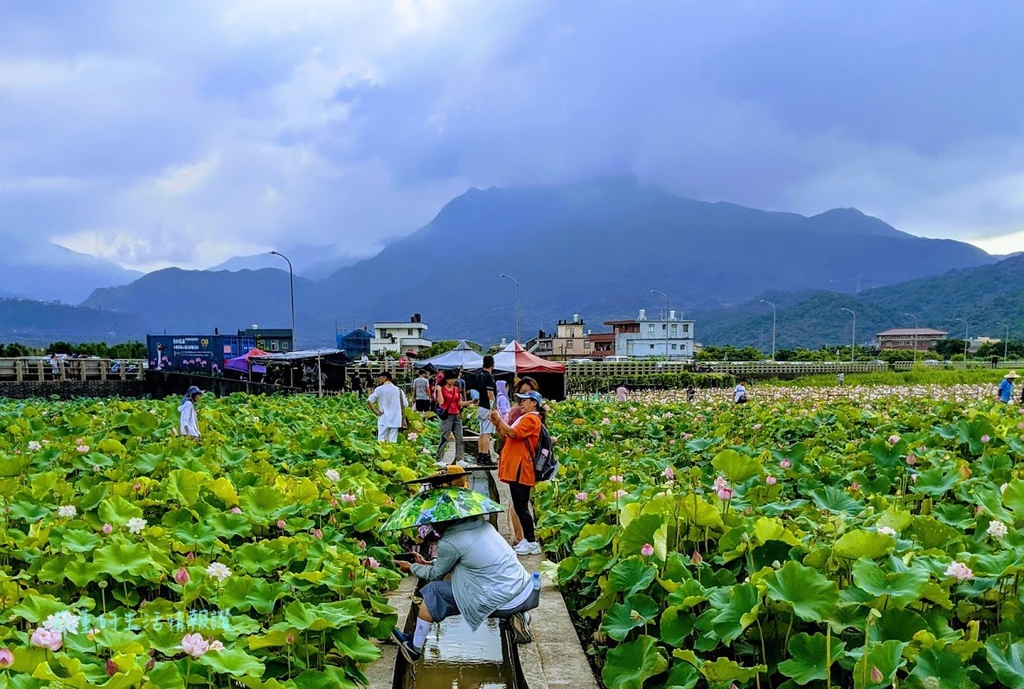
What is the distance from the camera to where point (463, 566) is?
3.91 m

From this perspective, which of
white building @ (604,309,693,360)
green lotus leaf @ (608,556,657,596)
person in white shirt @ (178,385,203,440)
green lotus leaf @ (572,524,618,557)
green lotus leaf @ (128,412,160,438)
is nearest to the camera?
green lotus leaf @ (608,556,657,596)

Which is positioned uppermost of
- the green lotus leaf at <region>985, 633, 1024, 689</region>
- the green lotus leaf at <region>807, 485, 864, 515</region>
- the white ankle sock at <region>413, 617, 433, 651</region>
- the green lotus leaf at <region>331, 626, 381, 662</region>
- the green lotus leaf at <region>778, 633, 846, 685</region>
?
Answer: the green lotus leaf at <region>807, 485, 864, 515</region>

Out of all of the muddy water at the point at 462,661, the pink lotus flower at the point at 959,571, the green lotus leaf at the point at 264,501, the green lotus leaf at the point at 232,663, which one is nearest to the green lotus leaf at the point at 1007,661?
the pink lotus flower at the point at 959,571

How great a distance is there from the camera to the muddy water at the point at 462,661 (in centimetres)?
402

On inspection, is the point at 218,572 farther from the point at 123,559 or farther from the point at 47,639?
the point at 47,639

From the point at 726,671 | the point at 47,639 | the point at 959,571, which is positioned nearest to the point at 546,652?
the point at 726,671

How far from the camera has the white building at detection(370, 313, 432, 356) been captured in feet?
288

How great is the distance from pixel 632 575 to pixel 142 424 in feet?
26.2

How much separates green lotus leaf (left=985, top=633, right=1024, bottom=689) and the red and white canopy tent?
1632 centimetres

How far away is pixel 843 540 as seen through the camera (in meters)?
3.10

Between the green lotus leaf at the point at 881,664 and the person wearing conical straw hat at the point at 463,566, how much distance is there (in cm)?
180

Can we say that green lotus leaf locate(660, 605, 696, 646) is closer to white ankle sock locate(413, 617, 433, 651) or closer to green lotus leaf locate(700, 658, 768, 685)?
green lotus leaf locate(700, 658, 768, 685)

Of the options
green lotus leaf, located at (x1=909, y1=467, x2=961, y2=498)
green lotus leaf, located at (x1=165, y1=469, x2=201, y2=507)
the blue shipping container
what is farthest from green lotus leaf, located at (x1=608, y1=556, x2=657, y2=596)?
the blue shipping container

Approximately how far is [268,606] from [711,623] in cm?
209
